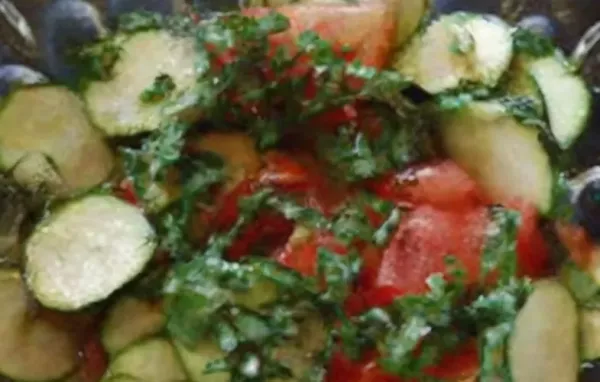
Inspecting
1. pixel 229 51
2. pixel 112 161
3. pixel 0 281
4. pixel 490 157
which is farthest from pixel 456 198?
pixel 0 281

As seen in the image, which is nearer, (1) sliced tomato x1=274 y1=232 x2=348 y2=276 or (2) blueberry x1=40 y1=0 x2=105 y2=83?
(1) sliced tomato x1=274 y1=232 x2=348 y2=276

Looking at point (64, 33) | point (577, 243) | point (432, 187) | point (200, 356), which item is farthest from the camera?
point (64, 33)

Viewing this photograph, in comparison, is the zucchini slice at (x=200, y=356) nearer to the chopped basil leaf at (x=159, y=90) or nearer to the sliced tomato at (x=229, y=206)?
the sliced tomato at (x=229, y=206)

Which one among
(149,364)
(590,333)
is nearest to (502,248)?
(590,333)

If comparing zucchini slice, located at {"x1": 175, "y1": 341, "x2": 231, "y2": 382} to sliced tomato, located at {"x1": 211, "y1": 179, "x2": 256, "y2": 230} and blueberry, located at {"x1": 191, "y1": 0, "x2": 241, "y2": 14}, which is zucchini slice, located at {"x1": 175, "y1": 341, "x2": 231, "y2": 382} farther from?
blueberry, located at {"x1": 191, "y1": 0, "x2": 241, "y2": 14}

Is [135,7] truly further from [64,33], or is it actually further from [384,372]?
[384,372]

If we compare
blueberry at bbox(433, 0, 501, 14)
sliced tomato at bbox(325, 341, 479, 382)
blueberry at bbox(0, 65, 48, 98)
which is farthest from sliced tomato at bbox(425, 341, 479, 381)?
blueberry at bbox(0, 65, 48, 98)

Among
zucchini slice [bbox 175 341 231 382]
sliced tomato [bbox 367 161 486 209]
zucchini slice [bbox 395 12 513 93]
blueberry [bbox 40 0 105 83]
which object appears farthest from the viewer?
blueberry [bbox 40 0 105 83]
